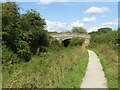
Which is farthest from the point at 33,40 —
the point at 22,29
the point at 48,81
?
the point at 48,81

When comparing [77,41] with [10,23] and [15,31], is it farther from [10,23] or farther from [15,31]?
[10,23]

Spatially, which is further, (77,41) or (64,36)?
(64,36)

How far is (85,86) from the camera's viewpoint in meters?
12.3

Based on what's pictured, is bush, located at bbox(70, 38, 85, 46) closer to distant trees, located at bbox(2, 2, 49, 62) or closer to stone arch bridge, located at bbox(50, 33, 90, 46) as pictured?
stone arch bridge, located at bbox(50, 33, 90, 46)

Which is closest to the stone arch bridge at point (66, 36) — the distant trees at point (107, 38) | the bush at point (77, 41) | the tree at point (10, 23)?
Answer: the bush at point (77, 41)

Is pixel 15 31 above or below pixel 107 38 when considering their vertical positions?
above

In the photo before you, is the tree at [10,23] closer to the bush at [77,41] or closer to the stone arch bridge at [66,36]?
the bush at [77,41]

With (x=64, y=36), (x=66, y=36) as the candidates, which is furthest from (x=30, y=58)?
(x=66, y=36)

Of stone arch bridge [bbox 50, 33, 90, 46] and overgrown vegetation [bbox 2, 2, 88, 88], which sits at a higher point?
overgrown vegetation [bbox 2, 2, 88, 88]


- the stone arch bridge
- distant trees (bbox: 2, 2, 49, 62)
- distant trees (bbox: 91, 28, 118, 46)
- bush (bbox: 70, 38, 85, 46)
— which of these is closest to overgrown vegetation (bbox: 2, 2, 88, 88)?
distant trees (bbox: 2, 2, 49, 62)

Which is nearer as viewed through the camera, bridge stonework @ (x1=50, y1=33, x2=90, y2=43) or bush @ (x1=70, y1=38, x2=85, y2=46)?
bush @ (x1=70, y1=38, x2=85, y2=46)

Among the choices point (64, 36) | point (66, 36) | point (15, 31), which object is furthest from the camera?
point (66, 36)

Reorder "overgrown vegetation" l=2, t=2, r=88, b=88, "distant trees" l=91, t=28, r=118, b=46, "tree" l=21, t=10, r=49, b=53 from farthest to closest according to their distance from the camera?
"distant trees" l=91, t=28, r=118, b=46 → "tree" l=21, t=10, r=49, b=53 → "overgrown vegetation" l=2, t=2, r=88, b=88

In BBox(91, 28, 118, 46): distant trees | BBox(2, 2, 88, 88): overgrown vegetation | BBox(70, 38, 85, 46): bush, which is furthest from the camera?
BBox(70, 38, 85, 46): bush
